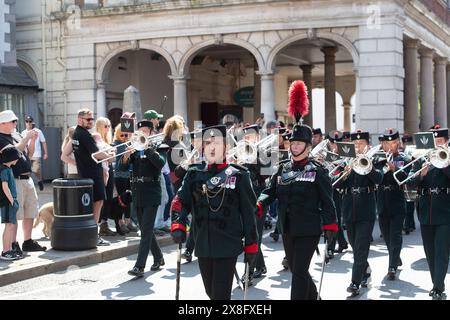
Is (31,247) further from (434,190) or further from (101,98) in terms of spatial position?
(101,98)

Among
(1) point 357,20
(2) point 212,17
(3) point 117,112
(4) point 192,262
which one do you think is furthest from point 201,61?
(4) point 192,262

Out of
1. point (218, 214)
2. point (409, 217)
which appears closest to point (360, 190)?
point (218, 214)

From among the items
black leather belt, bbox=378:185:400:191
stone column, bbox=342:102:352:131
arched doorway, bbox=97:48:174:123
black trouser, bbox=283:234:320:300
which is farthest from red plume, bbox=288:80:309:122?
stone column, bbox=342:102:352:131

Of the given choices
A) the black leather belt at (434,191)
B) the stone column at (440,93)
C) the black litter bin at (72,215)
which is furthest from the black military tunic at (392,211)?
the stone column at (440,93)

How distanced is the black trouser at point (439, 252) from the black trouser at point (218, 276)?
9.51 feet

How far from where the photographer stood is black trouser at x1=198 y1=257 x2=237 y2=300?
5.84m

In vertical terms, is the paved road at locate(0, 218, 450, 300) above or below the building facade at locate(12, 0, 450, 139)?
below

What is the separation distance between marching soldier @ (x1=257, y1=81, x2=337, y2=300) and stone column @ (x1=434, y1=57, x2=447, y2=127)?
991 inches

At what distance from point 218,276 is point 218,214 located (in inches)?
20.8

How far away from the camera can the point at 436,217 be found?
25.7 feet

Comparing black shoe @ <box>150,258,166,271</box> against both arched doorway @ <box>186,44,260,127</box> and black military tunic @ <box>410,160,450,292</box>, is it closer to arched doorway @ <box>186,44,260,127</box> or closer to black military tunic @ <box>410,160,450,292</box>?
black military tunic @ <box>410,160,450,292</box>

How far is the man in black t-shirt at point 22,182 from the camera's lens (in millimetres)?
9578

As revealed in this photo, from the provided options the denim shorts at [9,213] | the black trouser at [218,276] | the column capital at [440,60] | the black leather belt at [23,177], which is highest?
the column capital at [440,60]

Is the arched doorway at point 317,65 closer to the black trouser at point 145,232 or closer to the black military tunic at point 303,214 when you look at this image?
the black trouser at point 145,232
